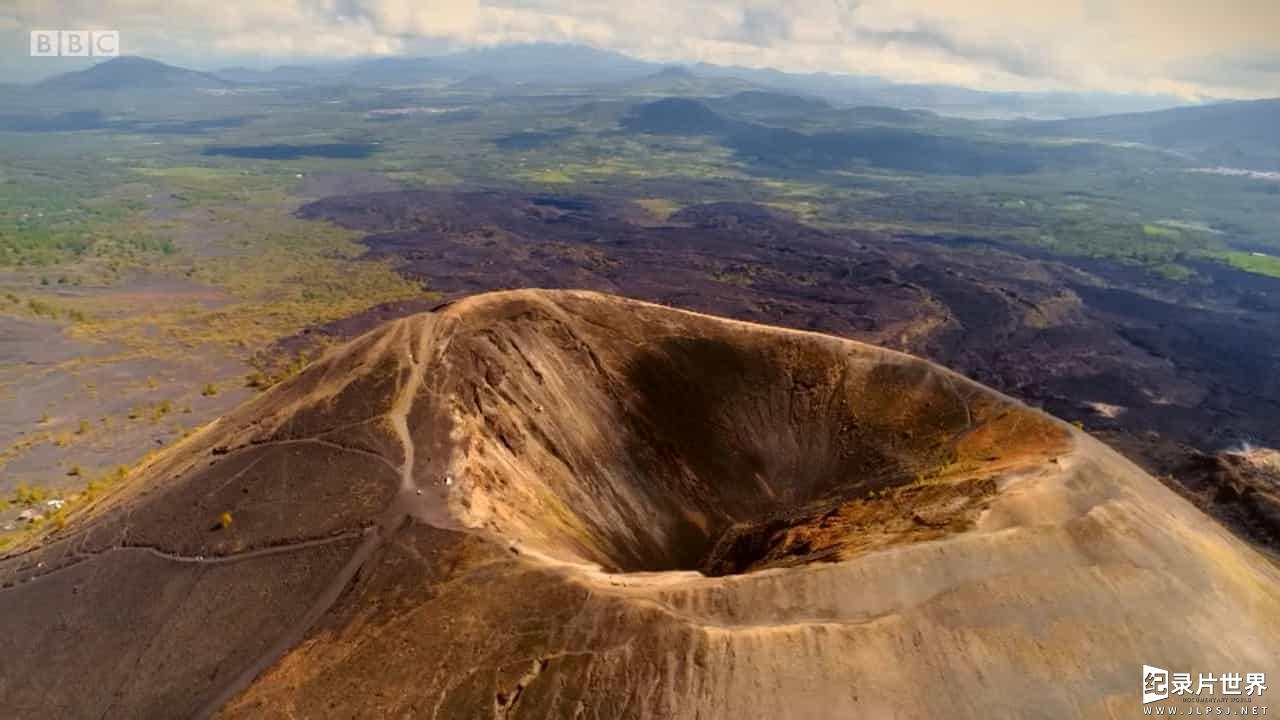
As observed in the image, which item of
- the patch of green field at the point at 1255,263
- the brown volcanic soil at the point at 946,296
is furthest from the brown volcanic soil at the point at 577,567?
the patch of green field at the point at 1255,263

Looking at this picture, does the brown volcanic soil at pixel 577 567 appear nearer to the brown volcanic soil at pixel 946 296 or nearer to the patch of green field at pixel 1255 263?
the brown volcanic soil at pixel 946 296

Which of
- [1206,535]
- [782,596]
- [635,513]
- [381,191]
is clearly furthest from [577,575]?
[381,191]

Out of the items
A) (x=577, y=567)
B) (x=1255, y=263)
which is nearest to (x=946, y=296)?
(x=1255, y=263)

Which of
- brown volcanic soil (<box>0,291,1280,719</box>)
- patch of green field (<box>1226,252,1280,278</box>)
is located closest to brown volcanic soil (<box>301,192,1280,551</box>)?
patch of green field (<box>1226,252,1280,278</box>)

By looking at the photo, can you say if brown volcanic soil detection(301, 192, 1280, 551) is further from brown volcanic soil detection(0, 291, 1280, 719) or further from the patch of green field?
brown volcanic soil detection(0, 291, 1280, 719)

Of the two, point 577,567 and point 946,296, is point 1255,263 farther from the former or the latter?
point 577,567

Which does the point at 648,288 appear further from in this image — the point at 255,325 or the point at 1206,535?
the point at 1206,535

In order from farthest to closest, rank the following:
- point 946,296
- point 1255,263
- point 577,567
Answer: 1. point 1255,263
2. point 946,296
3. point 577,567
